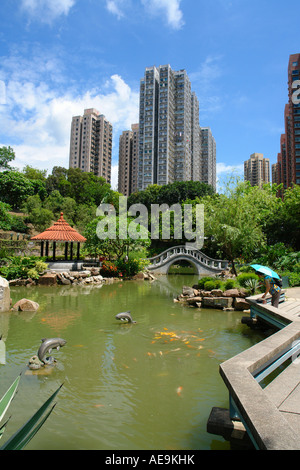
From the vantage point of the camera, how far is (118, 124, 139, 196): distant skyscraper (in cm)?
8662

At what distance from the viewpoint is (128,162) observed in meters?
87.1

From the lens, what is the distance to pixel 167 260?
1024 inches

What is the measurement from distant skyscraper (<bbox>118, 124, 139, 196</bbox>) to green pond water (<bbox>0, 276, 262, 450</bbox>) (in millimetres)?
79064

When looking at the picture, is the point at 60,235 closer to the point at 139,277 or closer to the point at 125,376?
the point at 139,277

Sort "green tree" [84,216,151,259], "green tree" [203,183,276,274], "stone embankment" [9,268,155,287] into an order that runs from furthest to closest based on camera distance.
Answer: "green tree" [84,216,151,259] → "stone embankment" [9,268,155,287] → "green tree" [203,183,276,274]

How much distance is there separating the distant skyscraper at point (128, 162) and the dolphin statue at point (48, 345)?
81378 mm

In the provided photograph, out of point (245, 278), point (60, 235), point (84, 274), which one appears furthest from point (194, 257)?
point (245, 278)

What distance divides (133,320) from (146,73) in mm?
71981

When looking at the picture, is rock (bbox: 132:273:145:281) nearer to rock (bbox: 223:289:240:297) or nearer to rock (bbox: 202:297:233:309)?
rock (bbox: 202:297:233:309)

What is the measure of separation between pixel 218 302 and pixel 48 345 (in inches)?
262

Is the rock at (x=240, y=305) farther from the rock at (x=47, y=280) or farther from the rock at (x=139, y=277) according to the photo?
the rock at (x=139, y=277)

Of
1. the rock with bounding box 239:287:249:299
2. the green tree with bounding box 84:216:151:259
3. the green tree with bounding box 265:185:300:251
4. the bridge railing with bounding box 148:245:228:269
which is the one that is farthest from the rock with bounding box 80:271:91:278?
the green tree with bounding box 265:185:300:251

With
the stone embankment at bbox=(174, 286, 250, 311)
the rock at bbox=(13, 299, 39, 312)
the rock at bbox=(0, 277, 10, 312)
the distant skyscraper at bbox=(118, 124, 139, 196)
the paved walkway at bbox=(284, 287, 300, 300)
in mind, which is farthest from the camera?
the distant skyscraper at bbox=(118, 124, 139, 196)

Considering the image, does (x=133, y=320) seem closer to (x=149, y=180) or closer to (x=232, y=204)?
(x=232, y=204)
